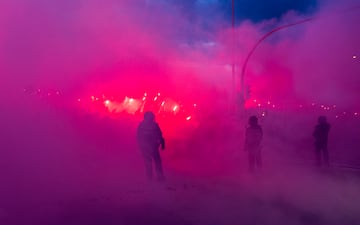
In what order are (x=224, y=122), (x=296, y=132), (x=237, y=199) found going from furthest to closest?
(x=296, y=132) < (x=224, y=122) < (x=237, y=199)

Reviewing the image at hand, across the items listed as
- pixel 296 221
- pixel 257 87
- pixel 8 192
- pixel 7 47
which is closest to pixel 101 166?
pixel 8 192

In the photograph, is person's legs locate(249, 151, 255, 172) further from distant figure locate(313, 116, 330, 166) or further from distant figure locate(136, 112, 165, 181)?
distant figure locate(313, 116, 330, 166)

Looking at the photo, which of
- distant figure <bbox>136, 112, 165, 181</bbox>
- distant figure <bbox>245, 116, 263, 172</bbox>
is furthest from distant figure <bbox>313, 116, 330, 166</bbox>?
distant figure <bbox>136, 112, 165, 181</bbox>

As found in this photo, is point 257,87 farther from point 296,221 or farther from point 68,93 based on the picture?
point 296,221

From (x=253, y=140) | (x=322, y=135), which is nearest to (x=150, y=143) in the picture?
(x=253, y=140)

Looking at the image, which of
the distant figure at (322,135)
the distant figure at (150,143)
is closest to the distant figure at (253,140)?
the distant figure at (150,143)

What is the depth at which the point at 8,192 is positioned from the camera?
6270 millimetres

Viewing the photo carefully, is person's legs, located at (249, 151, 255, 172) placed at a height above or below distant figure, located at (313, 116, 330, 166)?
below

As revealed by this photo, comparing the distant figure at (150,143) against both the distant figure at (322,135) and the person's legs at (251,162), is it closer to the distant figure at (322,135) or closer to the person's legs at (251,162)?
the person's legs at (251,162)

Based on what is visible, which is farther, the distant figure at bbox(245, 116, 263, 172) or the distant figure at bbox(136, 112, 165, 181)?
the distant figure at bbox(245, 116, 263, 172)

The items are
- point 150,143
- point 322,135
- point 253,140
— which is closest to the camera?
point 150,143

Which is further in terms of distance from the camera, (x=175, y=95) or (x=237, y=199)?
(x=175, y=95)

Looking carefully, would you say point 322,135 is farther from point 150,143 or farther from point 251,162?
point 150,143

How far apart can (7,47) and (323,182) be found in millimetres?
8273
